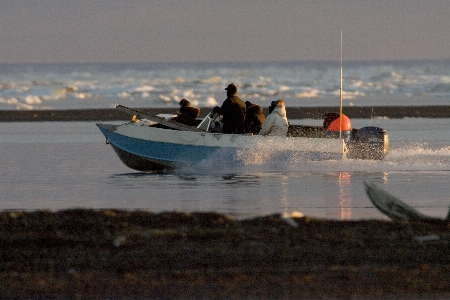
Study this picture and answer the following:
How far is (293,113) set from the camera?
43.1 metres

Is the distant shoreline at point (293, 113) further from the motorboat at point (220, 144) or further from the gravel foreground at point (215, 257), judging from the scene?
the gravel foreground at point (215, 257)

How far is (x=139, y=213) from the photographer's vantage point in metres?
11.7

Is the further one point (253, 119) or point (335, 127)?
point (253, 119)

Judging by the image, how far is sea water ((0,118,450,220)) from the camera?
45.5 feet

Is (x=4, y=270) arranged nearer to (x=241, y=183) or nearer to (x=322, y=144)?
(x=241, y=183)

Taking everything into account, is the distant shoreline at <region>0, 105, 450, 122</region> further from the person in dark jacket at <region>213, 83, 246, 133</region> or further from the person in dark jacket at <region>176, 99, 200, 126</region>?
the person in dark jacket at <region>213, 83, 246, 133</region>

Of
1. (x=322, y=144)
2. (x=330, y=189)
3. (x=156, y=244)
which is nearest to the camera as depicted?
(x=156, y=244)

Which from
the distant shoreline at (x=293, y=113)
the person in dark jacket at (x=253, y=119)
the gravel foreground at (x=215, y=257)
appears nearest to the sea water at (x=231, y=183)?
the person in dark jacket at (x=253, y=119)

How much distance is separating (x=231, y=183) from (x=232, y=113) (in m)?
2.56

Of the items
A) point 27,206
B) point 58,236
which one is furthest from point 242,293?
point 27,206

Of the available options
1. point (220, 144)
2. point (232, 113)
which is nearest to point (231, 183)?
point (220, 144)

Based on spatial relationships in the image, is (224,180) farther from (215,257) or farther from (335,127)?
(215,257)

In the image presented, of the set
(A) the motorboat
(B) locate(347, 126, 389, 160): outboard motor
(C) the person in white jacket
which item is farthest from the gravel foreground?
(B) locate(347, 126, 389, 160): outboard motor

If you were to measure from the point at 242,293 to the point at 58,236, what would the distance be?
307cm
